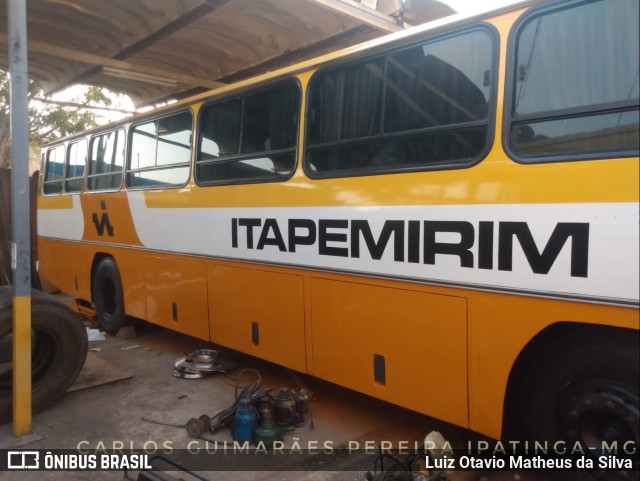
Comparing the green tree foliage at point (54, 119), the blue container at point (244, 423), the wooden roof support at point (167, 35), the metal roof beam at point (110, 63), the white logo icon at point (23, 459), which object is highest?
the green tree foliage at point (54, 119)

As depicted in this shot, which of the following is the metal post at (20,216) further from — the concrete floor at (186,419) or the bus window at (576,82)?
the bus window at (576,82)

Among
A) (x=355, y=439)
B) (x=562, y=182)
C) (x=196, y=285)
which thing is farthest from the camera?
(x=196, y=285)

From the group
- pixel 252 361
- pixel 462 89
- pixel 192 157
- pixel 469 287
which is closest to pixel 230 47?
pixel 192 157

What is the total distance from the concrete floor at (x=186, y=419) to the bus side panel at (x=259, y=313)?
0.50m

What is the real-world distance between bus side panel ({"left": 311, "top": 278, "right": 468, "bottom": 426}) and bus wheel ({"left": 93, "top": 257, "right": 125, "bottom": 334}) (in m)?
3.77

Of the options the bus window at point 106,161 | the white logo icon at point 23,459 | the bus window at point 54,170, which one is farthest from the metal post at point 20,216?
the bus window at point 54,170

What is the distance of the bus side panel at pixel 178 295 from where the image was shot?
526cm

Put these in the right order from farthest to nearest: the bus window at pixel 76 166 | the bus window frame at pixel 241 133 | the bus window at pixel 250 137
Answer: the bus window at pixel 76 166, the bus window at pixel 250 137, the bus window frame at pixel 241 133

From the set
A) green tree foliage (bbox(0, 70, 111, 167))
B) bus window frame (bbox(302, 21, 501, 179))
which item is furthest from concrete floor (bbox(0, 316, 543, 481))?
green tree foliage (bbox(0, 70, 111, 167))

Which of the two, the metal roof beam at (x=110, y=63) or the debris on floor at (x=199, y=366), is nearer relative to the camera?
the debris on floor at (x=199, y=366)

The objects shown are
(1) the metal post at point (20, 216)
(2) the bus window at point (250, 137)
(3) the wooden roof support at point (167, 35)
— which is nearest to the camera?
(1) the metal post at point (20, 216)

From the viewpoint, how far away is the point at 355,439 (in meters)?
3.90

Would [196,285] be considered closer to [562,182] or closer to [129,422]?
[129,422]

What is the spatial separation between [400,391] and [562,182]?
1710mm
